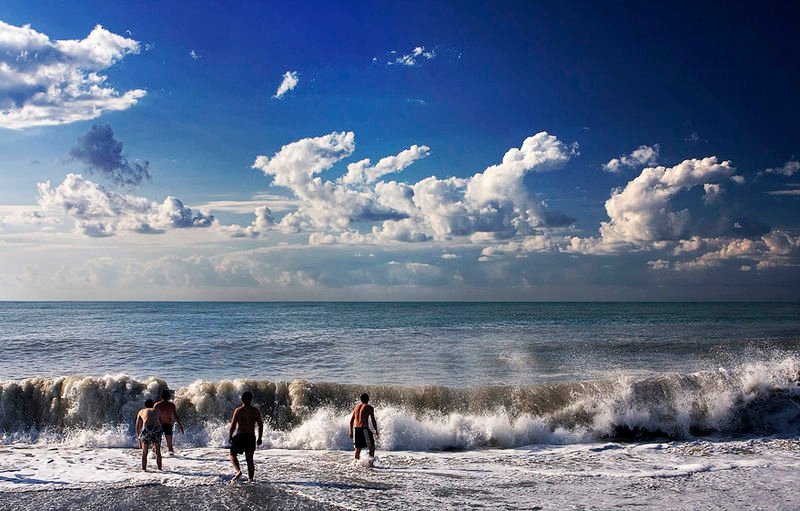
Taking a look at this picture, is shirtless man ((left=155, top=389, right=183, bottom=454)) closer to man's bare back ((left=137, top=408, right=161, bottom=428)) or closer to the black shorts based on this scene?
man's bare back ((left=137, top=408, right=161, bottom=428))

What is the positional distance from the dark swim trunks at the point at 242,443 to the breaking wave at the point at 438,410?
3.76 meters

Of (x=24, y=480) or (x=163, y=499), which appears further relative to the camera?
(x=24, y=480)

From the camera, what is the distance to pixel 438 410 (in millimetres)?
15938

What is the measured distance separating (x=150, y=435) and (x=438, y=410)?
754 cm

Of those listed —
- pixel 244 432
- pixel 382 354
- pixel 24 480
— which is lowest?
pixel 24 480

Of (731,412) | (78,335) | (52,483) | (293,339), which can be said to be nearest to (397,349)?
(293,339)

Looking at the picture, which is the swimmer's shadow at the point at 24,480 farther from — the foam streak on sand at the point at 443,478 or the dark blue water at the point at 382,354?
the dark blue water at the point at 382,354

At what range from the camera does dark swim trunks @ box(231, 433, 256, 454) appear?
10727 millimetres

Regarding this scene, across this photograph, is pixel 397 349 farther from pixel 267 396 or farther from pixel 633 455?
pixel 633 455

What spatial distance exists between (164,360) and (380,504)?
20.9 m

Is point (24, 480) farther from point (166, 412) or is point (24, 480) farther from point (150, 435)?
point (166, 412)

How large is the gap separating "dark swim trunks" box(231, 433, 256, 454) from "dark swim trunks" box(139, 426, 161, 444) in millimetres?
2066

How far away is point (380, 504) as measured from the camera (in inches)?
376

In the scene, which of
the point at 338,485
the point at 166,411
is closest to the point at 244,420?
the point at 338,485
